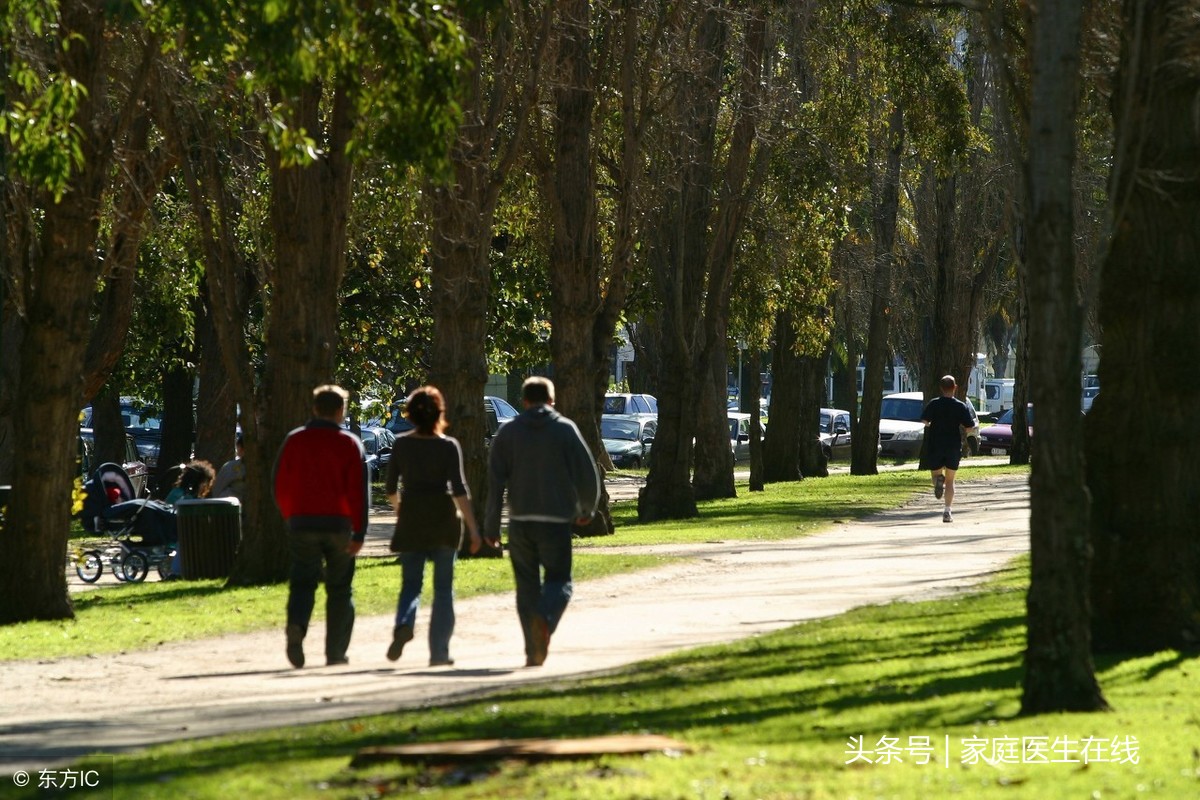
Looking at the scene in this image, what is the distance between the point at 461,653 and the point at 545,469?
2008mm

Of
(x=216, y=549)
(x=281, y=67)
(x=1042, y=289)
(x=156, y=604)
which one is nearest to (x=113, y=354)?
(x=216, y=549)

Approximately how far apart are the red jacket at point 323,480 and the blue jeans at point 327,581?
8 cm

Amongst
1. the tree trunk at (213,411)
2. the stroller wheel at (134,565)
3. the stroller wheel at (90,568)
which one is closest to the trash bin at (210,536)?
the stroller wheel at (134,565)

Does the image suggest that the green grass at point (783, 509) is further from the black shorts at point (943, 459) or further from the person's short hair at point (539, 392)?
the person's short hair at point (539, 392)

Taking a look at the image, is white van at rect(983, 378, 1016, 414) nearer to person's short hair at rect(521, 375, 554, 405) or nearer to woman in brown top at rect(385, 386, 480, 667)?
person's short hair at rect(521, 375, 554, 405)

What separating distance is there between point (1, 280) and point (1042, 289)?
50.9 ft

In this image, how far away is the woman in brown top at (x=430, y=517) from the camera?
481 inches

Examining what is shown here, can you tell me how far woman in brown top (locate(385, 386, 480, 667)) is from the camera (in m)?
12.2

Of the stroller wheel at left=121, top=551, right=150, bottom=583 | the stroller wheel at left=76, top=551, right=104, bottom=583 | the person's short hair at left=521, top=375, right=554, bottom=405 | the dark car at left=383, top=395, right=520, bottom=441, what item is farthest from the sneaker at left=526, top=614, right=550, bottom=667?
the dark car at left=383, top=395, right=520, bottom=441

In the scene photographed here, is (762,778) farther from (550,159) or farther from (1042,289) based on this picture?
(550,159)

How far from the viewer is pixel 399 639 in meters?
12.3

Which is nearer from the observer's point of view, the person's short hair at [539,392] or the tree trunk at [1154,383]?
the tree trunk at [1154,383]

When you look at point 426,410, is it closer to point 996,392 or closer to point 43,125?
point 43,125

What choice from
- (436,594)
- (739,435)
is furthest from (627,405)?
(436,594)
